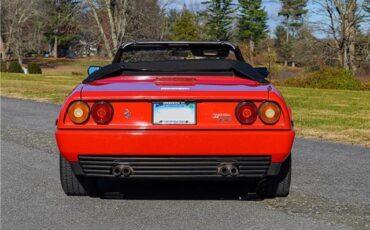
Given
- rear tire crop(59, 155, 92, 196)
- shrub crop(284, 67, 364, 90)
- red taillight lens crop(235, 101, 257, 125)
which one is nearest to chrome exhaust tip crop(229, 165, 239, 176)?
red taillight lens crop(235, 101, 257, 125)

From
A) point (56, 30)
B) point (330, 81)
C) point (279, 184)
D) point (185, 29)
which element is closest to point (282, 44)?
point (185, 29)

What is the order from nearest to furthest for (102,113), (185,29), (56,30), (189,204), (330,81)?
(102,113) < (189,204) < (330,81) < (185,29) < (56,30)

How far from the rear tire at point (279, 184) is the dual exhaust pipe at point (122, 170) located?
1209 mm

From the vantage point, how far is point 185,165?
4.07m

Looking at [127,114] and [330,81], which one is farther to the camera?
[330,81]

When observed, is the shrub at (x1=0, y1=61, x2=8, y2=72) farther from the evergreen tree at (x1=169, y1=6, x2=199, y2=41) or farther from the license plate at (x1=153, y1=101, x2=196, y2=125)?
the license plate at (x1=153, y1=101, x2=196, y2=125)

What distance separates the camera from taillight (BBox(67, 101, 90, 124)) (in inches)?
163

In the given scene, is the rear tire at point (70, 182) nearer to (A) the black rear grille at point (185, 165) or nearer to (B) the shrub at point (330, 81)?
(A) the black rear grille at point (185, 165)

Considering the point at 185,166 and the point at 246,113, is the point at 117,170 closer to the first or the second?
the point at 185,166

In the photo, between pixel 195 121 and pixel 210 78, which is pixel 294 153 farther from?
pixel 195 121

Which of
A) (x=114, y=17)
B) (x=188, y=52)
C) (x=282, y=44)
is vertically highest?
(x=114, y=17)

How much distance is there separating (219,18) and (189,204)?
78.8 m

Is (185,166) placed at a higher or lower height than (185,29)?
lower

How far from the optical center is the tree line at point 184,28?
3975 cm
